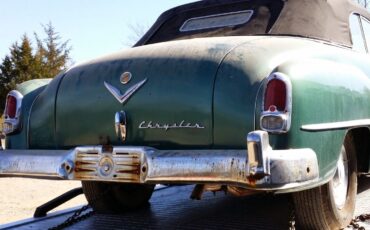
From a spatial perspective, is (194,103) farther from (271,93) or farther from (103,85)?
(103,85)

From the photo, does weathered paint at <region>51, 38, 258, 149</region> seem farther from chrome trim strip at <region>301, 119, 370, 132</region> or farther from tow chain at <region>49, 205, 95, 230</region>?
tow chain at <region>49, 205, 95, 230</region>

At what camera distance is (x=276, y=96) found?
8.80ft

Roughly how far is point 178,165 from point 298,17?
1.71m

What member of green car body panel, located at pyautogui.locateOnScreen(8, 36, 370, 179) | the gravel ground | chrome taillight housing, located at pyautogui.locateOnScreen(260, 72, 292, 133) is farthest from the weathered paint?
the gravel ground

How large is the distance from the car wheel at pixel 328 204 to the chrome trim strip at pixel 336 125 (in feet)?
0.46

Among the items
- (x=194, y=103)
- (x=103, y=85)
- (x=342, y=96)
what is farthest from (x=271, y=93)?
(x=103, y=85)

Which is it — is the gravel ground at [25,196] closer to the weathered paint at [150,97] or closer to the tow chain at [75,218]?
the tow chain at [75,218]

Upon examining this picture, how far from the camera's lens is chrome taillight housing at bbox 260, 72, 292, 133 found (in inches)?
104

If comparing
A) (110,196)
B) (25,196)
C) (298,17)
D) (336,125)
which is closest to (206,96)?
(336,125)

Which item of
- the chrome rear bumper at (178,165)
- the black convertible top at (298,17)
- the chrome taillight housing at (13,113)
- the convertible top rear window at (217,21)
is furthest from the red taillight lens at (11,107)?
the convertible top rear window at (217,21)

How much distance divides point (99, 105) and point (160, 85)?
435mm

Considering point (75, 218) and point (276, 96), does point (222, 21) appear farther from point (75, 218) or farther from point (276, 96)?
point (75, 218)

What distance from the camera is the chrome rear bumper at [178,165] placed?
2492mm

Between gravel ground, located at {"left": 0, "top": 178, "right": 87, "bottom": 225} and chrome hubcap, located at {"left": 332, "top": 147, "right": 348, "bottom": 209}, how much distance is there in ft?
9.47
